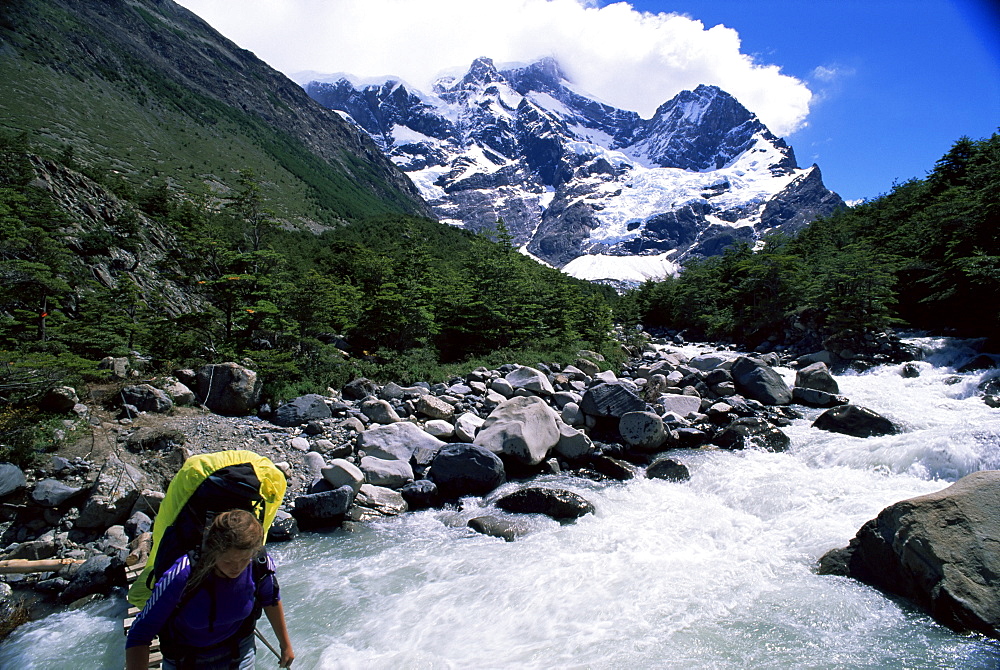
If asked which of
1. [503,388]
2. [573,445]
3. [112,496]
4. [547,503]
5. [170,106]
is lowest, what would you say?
[547,503]

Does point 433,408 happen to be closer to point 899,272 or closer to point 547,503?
point 547,503

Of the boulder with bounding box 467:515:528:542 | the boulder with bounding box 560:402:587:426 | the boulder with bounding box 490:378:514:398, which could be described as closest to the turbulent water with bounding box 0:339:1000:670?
the boulder with bounding box 467:515:528:542

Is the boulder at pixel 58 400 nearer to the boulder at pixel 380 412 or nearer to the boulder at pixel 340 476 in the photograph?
the boulder at pixel 340 476

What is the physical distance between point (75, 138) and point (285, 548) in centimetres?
5145

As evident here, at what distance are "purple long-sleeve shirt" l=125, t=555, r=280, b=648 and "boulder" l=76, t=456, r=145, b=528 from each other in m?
5.47

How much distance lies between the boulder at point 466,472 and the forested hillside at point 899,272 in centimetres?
1760

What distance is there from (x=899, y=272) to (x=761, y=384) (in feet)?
43.3

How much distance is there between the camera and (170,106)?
6253cm

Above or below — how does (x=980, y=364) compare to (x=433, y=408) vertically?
above

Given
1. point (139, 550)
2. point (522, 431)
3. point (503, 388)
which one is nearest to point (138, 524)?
point (139, 550)

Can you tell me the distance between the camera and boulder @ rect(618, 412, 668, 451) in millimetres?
10648

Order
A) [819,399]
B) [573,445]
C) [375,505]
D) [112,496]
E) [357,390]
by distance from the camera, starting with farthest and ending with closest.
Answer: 1. [819,399]
2. [357,390]
3. [573,445]
4. [375,505]
5. [112,496]

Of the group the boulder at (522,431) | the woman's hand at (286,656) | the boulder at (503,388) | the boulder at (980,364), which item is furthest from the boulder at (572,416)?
the boulder at (980,364)

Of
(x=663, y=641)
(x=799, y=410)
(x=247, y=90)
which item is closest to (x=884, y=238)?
(x=799, y=410)
